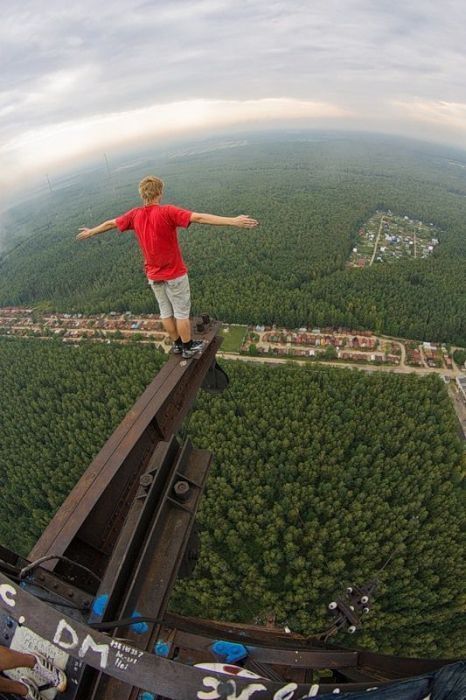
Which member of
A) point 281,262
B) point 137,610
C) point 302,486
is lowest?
point 302,486

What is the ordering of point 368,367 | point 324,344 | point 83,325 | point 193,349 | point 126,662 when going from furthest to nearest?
point 83,325 < point 324,344 < point 368,367 < point 193,349 < point 126,662

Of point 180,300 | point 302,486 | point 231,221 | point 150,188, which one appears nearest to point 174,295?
point 180,300

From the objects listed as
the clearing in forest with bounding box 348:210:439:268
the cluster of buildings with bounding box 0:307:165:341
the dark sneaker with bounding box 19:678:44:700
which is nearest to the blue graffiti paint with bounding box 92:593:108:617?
the dark sneaker with bounding box 19:678:44:700

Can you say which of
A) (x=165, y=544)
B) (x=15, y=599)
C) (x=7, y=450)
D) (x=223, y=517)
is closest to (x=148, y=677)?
(x=15, y=599)

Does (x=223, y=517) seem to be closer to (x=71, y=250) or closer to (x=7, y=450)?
(x=7, y=450)

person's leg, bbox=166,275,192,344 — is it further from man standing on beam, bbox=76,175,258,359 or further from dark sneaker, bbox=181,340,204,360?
dark sneaker, bbox=181,340,204,360

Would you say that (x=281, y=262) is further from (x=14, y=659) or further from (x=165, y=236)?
(x=14, y=659)
